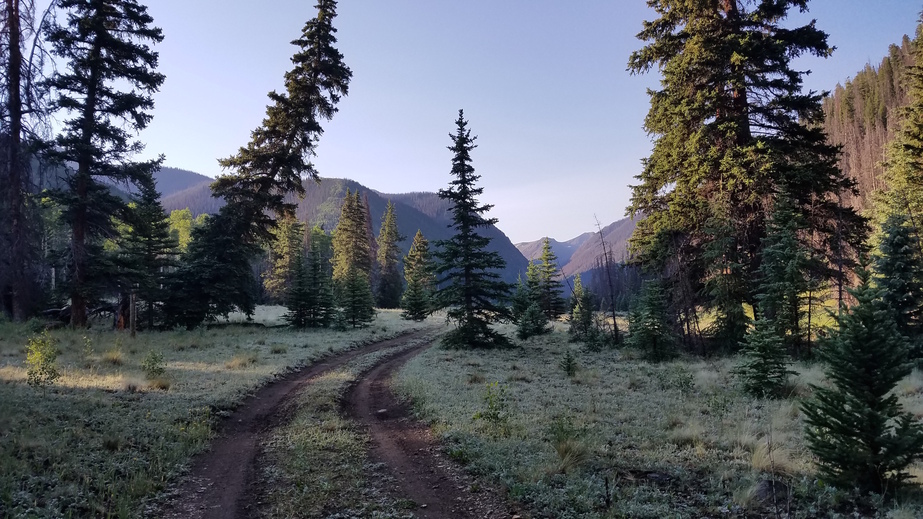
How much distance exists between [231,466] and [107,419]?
3590 millimetres

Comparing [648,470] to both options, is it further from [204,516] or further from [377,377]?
[377,377]

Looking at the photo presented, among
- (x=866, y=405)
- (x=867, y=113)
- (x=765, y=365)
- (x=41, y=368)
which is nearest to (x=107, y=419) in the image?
(x=41, y=368)

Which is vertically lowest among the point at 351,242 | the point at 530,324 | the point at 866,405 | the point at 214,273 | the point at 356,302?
the point at 530,324

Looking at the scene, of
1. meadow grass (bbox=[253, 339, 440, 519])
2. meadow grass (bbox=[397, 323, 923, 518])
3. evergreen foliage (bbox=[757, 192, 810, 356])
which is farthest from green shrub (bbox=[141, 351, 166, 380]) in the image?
evergreen foliage (bbox=[757, 192, 810, 356])

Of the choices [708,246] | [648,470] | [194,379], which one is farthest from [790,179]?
[194,379]

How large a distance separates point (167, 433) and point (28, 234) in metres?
6.17

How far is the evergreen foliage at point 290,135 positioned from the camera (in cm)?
3014

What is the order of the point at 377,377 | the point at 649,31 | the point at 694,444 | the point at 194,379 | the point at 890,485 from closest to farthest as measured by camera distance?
the point at 890,485, the point at 694,444, the point at 194,379, the point at 377,377, the point at 649,31

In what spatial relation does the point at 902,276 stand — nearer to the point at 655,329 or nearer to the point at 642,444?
the point at 655,329

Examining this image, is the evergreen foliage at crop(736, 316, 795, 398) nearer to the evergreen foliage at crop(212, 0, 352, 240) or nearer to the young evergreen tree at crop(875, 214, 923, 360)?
the young evergreen tree at crop(875, 214, 923, 360)

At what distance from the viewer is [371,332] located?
3209cm

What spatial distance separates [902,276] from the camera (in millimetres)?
19125

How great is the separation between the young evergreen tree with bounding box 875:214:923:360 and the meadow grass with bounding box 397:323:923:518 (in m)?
6.49

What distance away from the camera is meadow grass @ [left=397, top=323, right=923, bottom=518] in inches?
235
